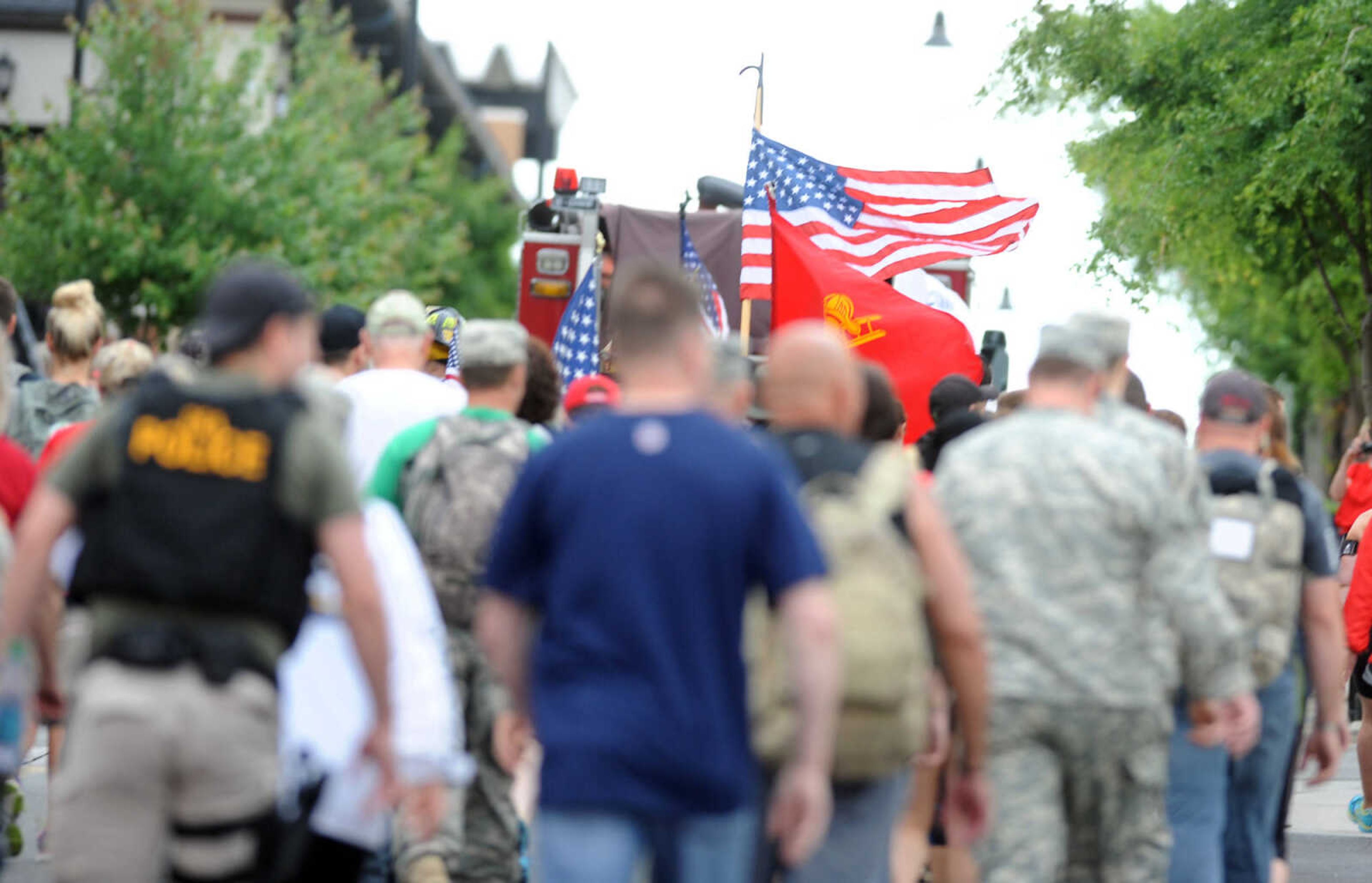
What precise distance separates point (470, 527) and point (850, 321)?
574cm

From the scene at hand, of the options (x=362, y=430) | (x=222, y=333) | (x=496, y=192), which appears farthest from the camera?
(x=496, y=192)

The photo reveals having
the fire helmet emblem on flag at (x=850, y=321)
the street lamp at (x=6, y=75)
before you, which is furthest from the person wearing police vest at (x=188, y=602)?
the street lamp at (x=6, y=75)

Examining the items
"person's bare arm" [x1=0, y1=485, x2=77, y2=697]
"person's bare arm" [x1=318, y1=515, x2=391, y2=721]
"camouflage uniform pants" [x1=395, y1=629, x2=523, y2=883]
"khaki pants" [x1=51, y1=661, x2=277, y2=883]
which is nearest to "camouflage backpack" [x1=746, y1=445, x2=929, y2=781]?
"person's bare arm" [x1=318, y1=515, x2=391, y2=721]

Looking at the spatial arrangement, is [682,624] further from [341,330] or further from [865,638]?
[341,330]

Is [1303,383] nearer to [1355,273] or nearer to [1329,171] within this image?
[1355,273]

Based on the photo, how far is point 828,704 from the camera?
4781 millimetres

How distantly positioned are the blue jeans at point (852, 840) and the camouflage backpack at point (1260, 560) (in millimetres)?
2032

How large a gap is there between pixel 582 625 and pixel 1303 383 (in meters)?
42.7

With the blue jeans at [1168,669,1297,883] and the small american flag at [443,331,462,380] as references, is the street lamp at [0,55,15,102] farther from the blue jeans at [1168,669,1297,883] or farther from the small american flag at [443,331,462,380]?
the blue jeans at [1168,669,1297,883]

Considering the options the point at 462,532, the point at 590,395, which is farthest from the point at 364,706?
the point at 590,395

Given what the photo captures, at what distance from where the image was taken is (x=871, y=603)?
212 inches

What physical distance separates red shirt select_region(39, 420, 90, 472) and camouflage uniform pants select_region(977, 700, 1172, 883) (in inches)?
160

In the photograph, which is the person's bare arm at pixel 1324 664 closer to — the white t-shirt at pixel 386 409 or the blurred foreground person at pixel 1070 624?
the blurred foreground person at pixel 1070 624

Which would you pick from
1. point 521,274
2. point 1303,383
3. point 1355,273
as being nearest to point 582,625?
point 521,274
